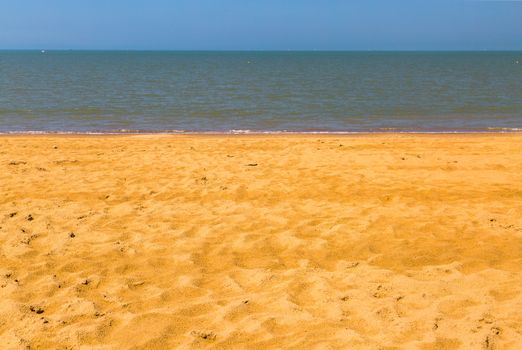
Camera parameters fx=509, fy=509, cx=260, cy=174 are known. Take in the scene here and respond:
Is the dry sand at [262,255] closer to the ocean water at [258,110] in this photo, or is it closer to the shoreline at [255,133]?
the shoreline at [255,133]

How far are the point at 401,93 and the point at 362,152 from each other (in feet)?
85.7

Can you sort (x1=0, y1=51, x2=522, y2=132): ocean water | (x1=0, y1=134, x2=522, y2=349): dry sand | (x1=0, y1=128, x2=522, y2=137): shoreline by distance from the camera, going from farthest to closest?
(x1=0, y1=51, x2=522, y2=132): ocean water
(x1=0, y1=128, x2=522, y2=137): shoreline
(x1=0, y1=134, x2=522, y2=349): dry sand

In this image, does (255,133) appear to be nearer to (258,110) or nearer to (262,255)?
(258,110)

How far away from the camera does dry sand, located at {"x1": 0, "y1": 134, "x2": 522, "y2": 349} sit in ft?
13.5

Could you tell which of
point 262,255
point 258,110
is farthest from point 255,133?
point 262,255

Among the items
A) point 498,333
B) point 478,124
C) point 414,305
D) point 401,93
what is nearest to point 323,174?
point 414,305

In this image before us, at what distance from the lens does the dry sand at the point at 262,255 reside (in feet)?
13.5

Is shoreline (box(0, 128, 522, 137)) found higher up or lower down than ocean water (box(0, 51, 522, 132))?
lower down

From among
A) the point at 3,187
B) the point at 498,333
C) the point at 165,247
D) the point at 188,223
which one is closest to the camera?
the point at 498,333

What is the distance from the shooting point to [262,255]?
5.81 m

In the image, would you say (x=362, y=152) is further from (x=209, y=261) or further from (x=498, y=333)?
(x=498, y=333)

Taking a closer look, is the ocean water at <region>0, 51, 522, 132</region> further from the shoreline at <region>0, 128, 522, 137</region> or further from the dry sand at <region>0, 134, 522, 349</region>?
the dry sand at <region>0, 134, 522, 349</region>

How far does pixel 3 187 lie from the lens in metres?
8.78

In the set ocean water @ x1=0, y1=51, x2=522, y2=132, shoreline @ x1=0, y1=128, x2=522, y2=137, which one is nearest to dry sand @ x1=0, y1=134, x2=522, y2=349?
shoreline @ x1=0, y1=128, x2=522, y2=137
